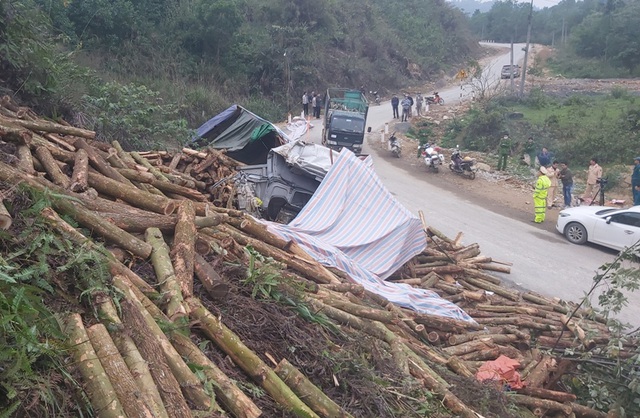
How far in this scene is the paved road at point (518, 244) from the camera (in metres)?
11.5

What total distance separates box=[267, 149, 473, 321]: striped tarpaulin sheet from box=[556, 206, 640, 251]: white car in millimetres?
6149

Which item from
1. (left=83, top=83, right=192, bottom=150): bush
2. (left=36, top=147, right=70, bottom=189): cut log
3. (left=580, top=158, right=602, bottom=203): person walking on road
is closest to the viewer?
(left=36, top=147, right=70, bottom=189): cut log

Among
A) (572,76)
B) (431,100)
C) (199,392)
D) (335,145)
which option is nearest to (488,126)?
(335,145)

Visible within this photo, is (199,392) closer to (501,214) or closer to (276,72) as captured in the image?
(501,214)

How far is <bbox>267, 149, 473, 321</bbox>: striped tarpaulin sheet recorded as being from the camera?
8781mm

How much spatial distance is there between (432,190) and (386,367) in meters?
14.5

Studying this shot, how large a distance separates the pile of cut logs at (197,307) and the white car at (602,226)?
4.65 metres

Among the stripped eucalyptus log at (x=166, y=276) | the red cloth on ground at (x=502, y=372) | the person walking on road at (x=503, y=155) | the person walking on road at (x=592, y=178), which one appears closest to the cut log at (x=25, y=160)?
the stripped eucalyptus log at (x=166, y=276)

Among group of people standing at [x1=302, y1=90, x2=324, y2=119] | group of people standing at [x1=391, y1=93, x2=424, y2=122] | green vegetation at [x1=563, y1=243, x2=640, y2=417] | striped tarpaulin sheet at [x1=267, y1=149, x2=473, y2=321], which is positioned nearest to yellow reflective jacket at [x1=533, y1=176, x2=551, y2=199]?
striped tarpaulin sheet at [x1=267, y1=149, x2=473, y2=321]

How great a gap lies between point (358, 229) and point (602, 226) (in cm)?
728

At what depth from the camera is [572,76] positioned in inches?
2147

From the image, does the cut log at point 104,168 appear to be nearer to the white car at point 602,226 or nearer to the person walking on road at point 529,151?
the white car at point 602,226

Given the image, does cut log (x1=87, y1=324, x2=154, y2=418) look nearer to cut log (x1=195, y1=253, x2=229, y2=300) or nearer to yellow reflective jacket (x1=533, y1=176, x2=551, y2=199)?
cut log (x1=195, y1=253, x2=229, y2=300)

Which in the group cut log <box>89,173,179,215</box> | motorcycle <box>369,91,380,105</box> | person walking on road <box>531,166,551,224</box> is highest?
motorcycle <box>369,91,380,105</box>
